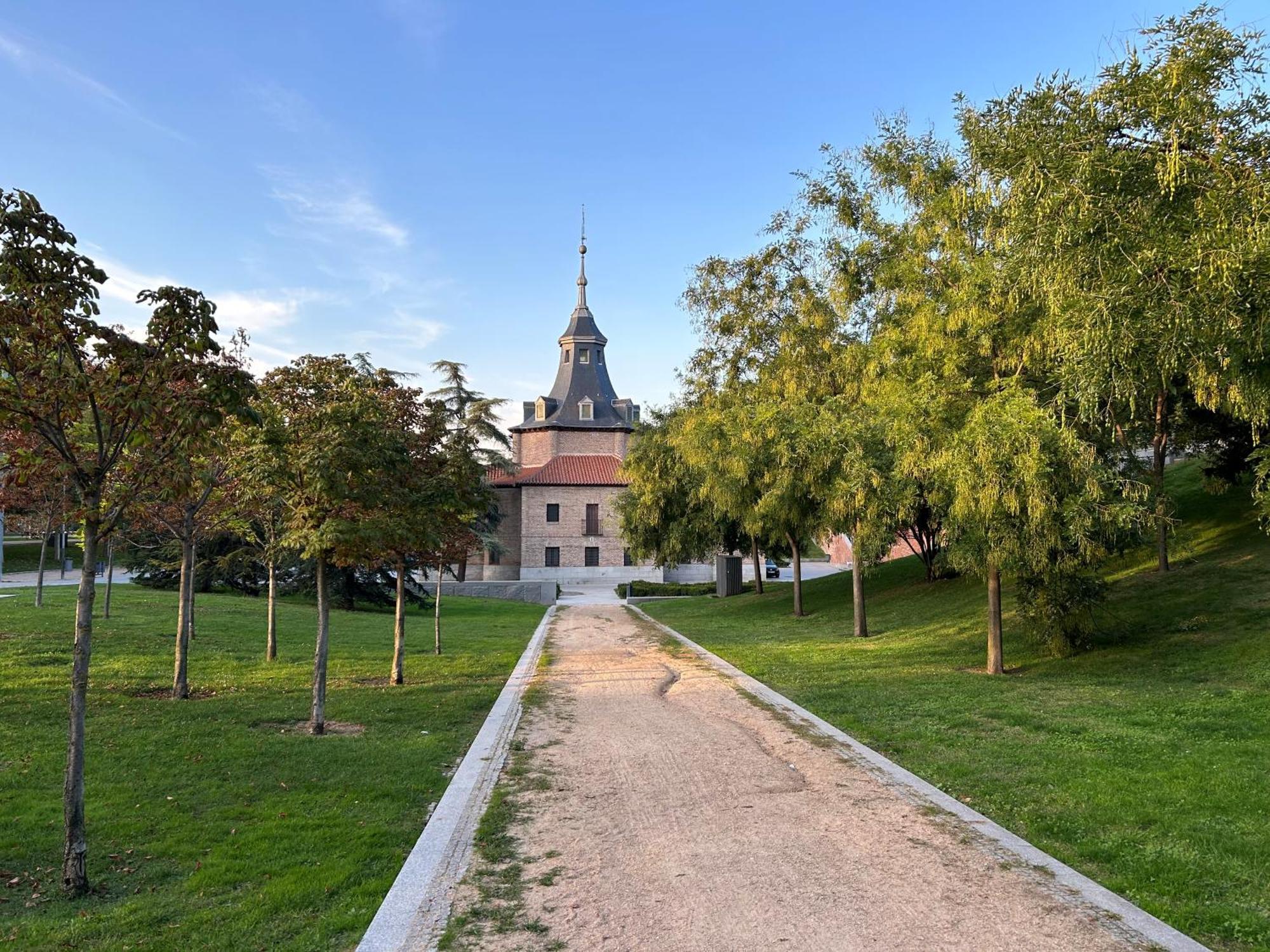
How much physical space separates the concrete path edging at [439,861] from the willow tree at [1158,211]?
697 centimetres

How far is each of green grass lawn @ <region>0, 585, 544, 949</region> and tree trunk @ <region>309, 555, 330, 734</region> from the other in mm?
337

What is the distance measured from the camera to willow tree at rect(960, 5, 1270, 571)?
21.5 ft

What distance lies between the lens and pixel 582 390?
59625mm

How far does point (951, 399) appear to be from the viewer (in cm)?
1236

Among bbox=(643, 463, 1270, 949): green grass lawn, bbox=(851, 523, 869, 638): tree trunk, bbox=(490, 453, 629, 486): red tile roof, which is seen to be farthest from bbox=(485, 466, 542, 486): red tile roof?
bbox=(851, 523, 869, 638): tree trunk

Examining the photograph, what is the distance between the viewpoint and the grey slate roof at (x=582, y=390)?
5788cm

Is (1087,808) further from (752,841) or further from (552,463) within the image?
(552,463)

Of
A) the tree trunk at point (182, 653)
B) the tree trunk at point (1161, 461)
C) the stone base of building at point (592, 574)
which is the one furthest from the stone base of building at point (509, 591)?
the tree trunk at point (182, 653)

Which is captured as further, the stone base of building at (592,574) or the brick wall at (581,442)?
the brick wall at (581,442)

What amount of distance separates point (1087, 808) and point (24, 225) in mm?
8210

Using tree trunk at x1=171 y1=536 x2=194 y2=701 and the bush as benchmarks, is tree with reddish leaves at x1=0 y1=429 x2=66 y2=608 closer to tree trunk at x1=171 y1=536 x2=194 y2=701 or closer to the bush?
tree trunk at x1=171 y1=536 x2=194 y2=701

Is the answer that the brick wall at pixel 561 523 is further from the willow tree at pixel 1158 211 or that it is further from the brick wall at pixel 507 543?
the willow tree at pixel 1158 211

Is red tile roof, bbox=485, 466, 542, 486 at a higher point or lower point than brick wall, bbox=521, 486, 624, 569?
higher

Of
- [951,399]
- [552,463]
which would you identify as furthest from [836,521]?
[552,463]
